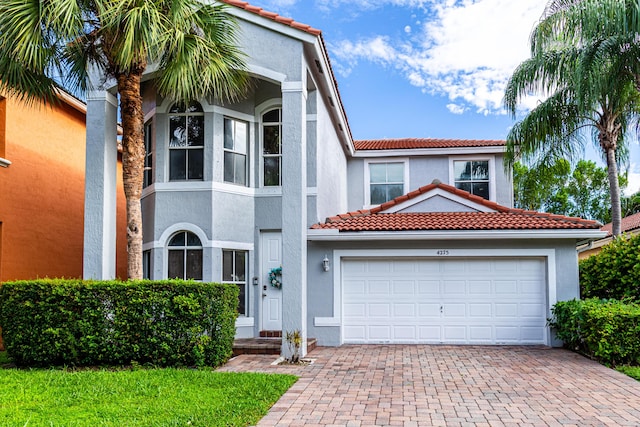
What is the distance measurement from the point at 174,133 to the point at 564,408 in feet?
33.0

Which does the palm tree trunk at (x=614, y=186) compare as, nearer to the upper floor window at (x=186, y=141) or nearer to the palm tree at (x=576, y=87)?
the palm tree at (x=576, y=87)

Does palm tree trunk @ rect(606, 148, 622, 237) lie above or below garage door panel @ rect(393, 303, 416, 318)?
above

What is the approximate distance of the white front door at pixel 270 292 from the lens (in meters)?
13.7

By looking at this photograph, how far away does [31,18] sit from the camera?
9.70 metres

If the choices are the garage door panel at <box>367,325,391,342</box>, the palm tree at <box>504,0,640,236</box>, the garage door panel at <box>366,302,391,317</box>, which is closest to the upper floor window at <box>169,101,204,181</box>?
the garage door panel at <box>366,302,391,317</box>

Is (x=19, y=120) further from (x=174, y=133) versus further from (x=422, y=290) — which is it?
(x=422, y=290)

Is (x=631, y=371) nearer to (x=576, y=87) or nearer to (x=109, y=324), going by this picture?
(x=576, y=87)

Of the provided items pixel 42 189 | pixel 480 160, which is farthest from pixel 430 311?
pixel 42 189

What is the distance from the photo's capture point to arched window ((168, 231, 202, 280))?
43.9ft

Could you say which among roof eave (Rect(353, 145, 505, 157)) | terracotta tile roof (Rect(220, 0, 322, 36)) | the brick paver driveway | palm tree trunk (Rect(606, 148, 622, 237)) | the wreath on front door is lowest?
the brick paver driveway

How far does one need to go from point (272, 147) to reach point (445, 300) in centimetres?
555

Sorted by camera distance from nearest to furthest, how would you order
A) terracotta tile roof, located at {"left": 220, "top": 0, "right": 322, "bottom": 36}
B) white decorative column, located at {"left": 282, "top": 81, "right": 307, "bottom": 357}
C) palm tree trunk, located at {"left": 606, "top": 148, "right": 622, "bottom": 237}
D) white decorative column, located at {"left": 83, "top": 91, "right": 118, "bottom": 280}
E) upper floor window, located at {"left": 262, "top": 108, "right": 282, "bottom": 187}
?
white decorative column, located at {"left": 282, "top": 81, "right": 307, "bottom": 357} < terracotta tile roof, located at {"left": 220, "top": 0, "right": 322, "bottom": 36} < white decorative column, located at {"left": 83, "top": 91, "right": 118, "bottom": 280} < upper floor window, located at {"left": 262, "top": 108, "right": 282, "bottom": 187} < palm tree trunk, located at {"left": 606, "top": 148, "right": 622, "bottom": 237}

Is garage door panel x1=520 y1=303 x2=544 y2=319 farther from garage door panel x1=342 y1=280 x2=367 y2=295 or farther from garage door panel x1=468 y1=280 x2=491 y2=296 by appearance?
Answer: garage door panel x1=342 y1=280 x2=367 y2=295

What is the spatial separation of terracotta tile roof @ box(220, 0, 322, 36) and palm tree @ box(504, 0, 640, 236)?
676 centimetres
